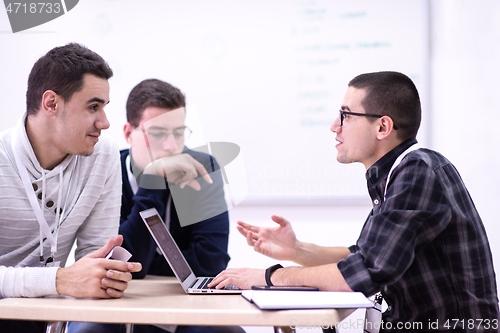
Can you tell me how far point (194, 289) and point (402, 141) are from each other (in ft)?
2.76

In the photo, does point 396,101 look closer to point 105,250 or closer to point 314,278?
point 314,278

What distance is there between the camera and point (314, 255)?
1.54 m

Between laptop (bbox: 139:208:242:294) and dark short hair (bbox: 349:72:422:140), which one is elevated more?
dark short hair (bbox: 349:72:422:140)

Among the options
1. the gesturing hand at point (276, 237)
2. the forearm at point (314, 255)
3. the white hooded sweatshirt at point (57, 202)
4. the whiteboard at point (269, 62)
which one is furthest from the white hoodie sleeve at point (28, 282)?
the whiteboard at point (269, 62)

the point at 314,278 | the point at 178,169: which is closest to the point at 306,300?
the point at 314,278

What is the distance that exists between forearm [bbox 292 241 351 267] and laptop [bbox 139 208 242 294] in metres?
0.34

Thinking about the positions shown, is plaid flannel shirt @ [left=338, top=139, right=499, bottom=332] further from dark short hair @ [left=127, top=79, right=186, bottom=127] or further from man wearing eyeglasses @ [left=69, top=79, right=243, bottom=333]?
dark short hair @ [left=127, top=79, right=186, bottom=127]

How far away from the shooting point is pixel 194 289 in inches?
48.8

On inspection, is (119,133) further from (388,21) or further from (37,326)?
(388,21)

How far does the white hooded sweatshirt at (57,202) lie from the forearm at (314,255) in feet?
2.42

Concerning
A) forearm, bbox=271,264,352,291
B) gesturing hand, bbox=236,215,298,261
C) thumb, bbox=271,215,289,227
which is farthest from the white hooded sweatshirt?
forearm, bbox=271,264,352,291

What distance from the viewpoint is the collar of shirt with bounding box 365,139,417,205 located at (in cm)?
142

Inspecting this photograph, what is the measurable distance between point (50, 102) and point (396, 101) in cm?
124

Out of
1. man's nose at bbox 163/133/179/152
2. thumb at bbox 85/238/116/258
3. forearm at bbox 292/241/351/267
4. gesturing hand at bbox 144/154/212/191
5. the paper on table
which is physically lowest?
forearm at bbox 292/241/351/267
